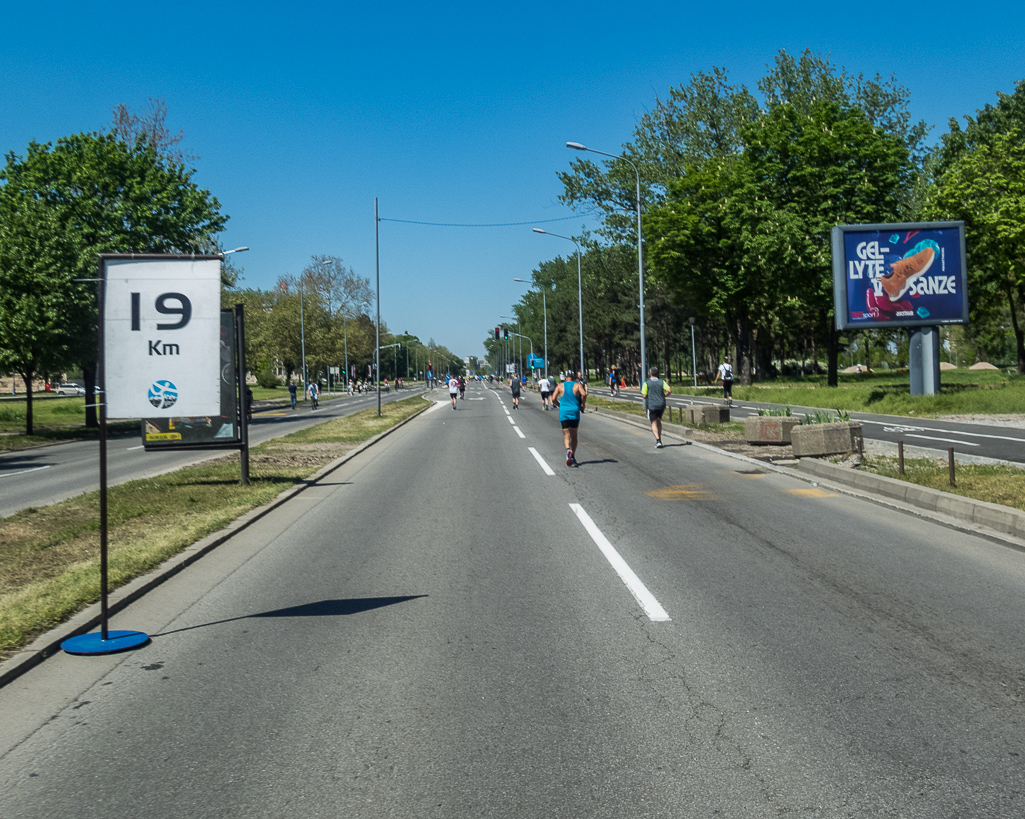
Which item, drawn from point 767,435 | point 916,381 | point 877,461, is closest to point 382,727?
point 877,461

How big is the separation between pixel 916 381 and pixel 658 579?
1088 inches

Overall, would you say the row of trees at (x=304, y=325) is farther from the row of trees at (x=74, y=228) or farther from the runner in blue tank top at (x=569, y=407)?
the runner in blue tank top at (x=569, y=407)

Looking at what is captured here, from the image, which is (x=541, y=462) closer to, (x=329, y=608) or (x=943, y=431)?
(x=329, y=608)

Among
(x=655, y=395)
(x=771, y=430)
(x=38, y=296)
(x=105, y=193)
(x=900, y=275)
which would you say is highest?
(x=105, y=193)

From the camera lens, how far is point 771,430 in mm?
20062

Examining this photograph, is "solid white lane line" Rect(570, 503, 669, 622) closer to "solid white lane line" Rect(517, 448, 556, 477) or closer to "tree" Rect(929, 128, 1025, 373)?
"solid white lane line" Rect(517, 448, 556, 477)

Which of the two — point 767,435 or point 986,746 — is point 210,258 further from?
point 767,435

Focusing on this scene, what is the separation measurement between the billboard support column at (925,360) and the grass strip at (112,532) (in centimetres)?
2262

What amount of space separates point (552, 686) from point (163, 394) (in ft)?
11.4

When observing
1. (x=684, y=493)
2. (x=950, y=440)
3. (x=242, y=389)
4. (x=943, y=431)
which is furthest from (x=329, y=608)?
(x=943, y=431)

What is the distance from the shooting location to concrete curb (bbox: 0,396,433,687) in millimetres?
5105

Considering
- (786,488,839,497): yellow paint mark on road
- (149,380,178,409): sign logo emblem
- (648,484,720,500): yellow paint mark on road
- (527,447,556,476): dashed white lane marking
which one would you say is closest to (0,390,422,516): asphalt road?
(149,380,178,409): sign logo emblem

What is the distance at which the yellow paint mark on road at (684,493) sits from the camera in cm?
1206

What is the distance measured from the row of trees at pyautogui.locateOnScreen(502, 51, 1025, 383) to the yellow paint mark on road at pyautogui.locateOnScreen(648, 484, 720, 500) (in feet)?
106
